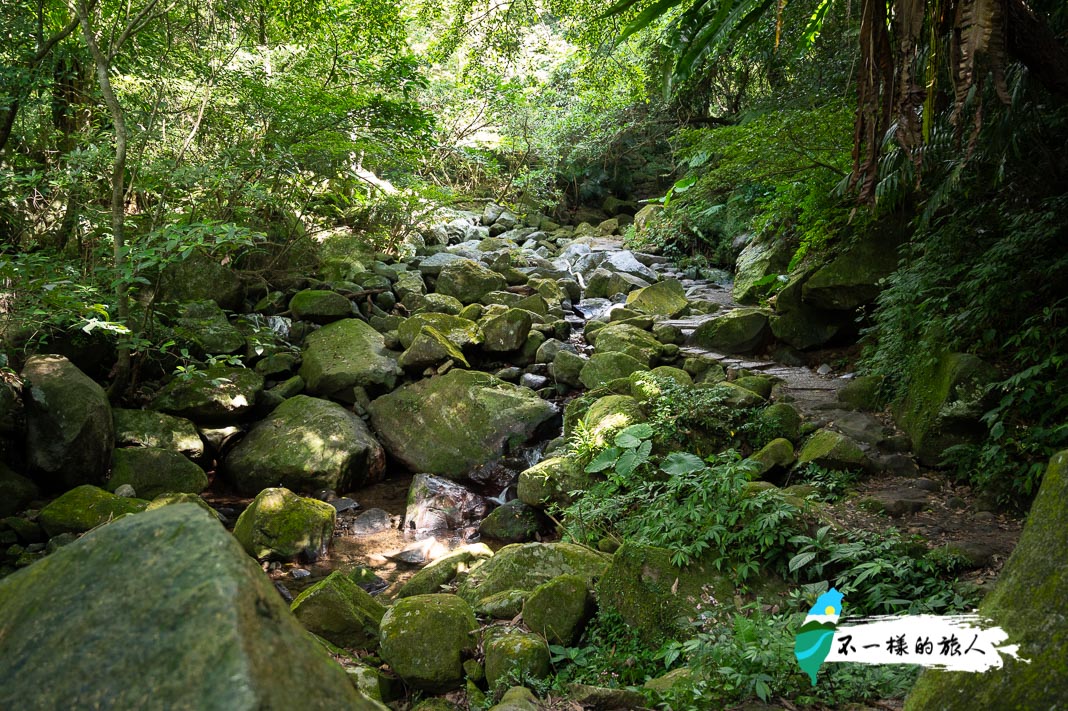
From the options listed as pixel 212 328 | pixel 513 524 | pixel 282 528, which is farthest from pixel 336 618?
pixel 212 328

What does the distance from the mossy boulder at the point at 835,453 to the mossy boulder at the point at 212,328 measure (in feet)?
23.1

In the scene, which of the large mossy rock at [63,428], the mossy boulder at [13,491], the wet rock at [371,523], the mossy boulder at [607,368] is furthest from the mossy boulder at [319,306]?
the mossy boulder at [13,491]

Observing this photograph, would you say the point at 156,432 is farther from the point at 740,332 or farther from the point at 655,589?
the point at 740,332

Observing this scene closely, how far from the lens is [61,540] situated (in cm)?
506

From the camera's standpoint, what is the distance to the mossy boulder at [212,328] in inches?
309

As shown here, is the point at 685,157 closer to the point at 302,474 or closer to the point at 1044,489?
the point at 302,474

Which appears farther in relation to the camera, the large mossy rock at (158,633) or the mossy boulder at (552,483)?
the mossy boulder at (552,483)

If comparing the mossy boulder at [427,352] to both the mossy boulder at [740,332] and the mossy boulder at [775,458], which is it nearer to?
the mossy boulder at [740,332]

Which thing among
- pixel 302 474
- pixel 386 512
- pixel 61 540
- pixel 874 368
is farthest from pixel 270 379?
pixel 874 368

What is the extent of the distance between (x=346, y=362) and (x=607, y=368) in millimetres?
3666

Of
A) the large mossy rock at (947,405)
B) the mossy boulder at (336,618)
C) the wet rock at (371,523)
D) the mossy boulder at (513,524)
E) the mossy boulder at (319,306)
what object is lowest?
the wet rock at (371,523)

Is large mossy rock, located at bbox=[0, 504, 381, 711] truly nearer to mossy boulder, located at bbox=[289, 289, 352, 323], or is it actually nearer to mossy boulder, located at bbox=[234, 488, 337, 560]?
mossy boulder, located at bbox=[234, 488, 337, 560]

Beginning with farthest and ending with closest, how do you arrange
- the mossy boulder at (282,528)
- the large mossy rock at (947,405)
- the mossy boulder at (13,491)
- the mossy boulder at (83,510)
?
1. the mossy boulder at (282,528)
2. the mossy boulder at (13,491)
3. the mossy boulder at (83,510)
4. the large mossy rock at (947,405)

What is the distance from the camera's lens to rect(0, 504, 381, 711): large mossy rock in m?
1.00
